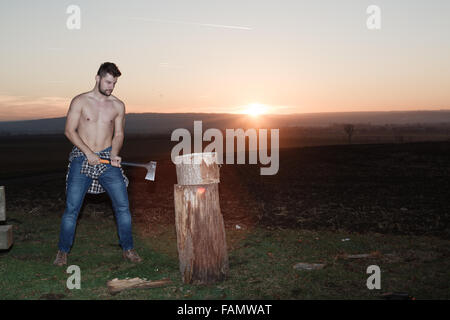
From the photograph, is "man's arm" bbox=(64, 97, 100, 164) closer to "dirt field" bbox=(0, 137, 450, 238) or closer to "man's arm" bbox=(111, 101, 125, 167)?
"man's arm" bbox=(111, 101, 125, 167)

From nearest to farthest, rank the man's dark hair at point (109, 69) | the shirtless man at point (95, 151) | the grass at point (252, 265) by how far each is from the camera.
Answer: the grass at point (252, 265), the man's dark hair at point (109, 69), the shirtless man at point (95, 151)

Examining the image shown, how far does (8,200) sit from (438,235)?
34.3 ft

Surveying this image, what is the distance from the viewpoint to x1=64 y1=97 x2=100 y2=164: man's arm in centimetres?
559

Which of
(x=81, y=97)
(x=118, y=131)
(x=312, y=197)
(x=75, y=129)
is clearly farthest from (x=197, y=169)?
(x=312, y=197)

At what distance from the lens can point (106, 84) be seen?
559cm

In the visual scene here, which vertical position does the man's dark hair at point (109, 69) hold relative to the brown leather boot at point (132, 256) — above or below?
above

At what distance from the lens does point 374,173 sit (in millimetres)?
17641

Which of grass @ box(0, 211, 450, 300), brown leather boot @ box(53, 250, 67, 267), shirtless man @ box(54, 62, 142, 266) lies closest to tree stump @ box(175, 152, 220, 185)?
shirtless man @ box(54, 62, 142, 266)

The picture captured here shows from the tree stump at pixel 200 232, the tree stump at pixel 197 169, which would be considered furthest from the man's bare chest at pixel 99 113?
the tree stump at pixel 200 232

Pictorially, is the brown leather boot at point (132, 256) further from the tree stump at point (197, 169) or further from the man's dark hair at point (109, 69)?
the man's dark hair at point (109, 69)

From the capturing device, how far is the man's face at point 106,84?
18.2 feet
